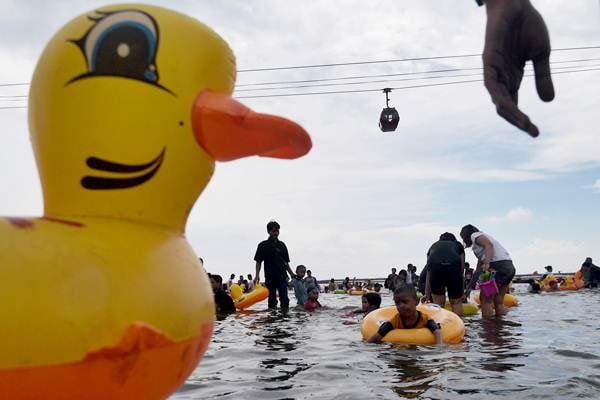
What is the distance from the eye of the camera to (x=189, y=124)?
2.49 meters

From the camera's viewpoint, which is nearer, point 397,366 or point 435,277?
point 397,366

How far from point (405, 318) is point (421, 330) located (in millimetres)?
365

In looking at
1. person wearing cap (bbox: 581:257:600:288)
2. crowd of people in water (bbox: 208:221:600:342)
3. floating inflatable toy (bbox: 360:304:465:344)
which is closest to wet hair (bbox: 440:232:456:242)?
crowd of people in water (bbox: 208:221:600:342)

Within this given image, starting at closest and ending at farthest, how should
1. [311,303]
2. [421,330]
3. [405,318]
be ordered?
[421,330]
[405,318]
[311,303]

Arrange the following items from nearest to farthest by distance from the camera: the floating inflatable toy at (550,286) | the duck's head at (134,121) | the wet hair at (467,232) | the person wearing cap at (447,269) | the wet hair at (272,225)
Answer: the duck's head at (134,121)
the person wearing cap at (447,269)
the wet hair at (467,232)
the wet hair at (272,225)
the floating inflatable toy at (550,286)

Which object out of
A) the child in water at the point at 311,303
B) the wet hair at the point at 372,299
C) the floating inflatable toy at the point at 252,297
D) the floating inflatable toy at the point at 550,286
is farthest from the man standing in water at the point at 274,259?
the floating inflatable toy at the point at 550,286

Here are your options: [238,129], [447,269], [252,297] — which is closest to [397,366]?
[238,129]

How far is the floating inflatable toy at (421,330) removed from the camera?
6137mm

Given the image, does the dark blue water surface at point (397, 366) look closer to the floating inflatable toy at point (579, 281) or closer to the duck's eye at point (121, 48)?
the duck's eye at point (121, 48)

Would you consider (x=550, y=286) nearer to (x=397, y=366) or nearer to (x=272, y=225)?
(x=272, y=225)

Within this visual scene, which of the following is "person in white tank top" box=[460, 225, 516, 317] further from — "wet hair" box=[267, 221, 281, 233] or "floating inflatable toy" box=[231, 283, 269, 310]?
"floating inflatable toy" box=[231, 283, 269, 310]

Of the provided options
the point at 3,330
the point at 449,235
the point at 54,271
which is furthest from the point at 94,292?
the point at 449,235

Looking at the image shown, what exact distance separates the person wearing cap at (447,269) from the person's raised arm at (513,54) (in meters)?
6.93

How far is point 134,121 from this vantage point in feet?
7.84
